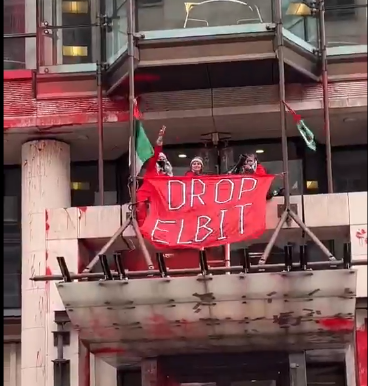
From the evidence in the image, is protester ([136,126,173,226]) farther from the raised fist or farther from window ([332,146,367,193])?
window ([332,146,367,193])

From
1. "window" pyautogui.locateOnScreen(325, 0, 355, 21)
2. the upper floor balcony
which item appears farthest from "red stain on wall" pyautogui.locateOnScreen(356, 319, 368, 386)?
"window" pyautogui.locateOnScreen(325, 0, 355, 21)

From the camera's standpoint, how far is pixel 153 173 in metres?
8.92

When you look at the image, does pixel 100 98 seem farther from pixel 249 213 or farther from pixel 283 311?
pixel 283 311

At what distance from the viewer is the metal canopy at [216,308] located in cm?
766

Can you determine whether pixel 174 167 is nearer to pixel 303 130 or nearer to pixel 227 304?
pixel 303 130

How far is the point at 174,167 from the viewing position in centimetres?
997

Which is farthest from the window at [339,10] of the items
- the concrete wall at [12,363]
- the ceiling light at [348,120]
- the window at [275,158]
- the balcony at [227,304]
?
the concrete wall at [12,363]

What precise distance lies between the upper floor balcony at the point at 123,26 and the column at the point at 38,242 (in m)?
1.06

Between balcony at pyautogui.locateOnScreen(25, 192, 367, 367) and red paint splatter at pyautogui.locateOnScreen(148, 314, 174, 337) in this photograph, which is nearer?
balcony at pyautogui.locateOnScreen(25, 192, 367, 367)

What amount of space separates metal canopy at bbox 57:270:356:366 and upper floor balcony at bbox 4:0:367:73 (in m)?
2.22

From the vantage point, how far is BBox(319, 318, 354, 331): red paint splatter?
7941mm

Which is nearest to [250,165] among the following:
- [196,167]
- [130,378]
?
[196,167]

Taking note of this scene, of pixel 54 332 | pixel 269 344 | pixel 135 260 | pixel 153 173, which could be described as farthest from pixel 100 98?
pixel 269 344

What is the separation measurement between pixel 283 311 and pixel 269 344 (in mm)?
981
